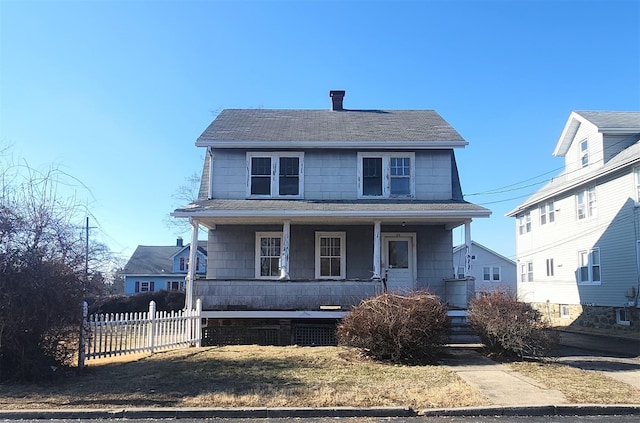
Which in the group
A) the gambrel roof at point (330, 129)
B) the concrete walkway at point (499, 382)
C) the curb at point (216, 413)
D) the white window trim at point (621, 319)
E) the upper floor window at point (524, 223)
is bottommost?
the curb at point (216, 413)

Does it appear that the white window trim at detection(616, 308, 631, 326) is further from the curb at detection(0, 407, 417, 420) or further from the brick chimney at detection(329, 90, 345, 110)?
the curb at detection(0, 407, 417, 420)

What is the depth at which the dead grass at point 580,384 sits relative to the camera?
7370 millimetres

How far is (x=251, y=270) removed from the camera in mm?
16875

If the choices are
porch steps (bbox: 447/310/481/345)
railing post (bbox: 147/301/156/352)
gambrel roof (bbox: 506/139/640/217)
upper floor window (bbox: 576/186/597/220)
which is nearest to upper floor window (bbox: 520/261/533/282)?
gambrel roof (bbox: 506/139/640/217)

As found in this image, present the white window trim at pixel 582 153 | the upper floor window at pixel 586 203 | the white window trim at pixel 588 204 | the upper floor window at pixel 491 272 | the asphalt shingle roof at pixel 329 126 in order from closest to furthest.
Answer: the asphalt shingle roof at pixel 329 126 < the white window trim at pixel 588 204 < the upper floor window at pixel 586 203 < the white window trim at pixel 582 153 < the upper floor window at pixel 491 272

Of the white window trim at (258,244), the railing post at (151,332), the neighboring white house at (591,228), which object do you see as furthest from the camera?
the neighboring white house at (591,228)

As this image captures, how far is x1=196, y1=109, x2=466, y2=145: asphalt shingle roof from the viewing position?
17.3m

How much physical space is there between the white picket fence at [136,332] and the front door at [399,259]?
6.21 meters

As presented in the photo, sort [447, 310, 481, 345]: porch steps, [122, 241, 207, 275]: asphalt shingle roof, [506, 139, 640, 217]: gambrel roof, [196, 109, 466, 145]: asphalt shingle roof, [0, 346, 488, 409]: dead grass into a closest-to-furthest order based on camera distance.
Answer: [0, 346, 488, 409]: dead grass, [447, 310, 481, 345]: porch steps, [196, 109, 466, 145]: asphalt shingle roof, [506, 139, 640, 217]: gambrel roof, [122, 241, 207, 275]: asphalt shingle roof

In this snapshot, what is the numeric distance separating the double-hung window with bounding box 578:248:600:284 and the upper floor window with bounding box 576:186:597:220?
1.61 metres

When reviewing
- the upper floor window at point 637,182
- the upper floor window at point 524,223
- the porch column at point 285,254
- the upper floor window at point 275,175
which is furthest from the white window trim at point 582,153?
the porch column at point 285,254

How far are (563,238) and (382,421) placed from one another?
841 inches

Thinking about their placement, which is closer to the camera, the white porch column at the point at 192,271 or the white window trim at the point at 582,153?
the white porch column at the point at 192,271

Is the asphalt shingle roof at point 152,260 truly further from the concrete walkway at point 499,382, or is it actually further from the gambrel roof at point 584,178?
the concrete walkway at point 499,382
